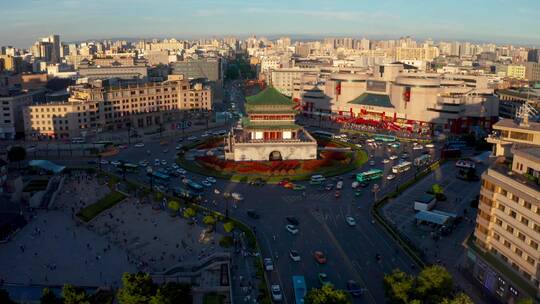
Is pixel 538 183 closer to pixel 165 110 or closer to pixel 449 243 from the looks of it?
pixel 449 243

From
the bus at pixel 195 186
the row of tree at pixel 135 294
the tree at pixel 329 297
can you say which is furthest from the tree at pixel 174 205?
the tree at pixel 329 297

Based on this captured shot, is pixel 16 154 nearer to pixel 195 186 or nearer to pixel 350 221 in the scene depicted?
pixel 195 186

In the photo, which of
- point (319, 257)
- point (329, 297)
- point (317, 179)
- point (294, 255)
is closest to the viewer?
point (329, 297)

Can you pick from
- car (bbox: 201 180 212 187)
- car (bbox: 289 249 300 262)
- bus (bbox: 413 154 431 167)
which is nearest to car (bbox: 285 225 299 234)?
car (bbox: 289 249 300 262)

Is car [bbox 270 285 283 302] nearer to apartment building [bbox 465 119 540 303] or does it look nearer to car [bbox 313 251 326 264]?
car [bbox 313 251 326 264]

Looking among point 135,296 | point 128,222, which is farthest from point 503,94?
point 135,296

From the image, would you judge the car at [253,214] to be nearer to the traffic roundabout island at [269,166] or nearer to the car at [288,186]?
the car at [288,186]

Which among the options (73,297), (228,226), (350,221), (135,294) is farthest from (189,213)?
(73,297)
